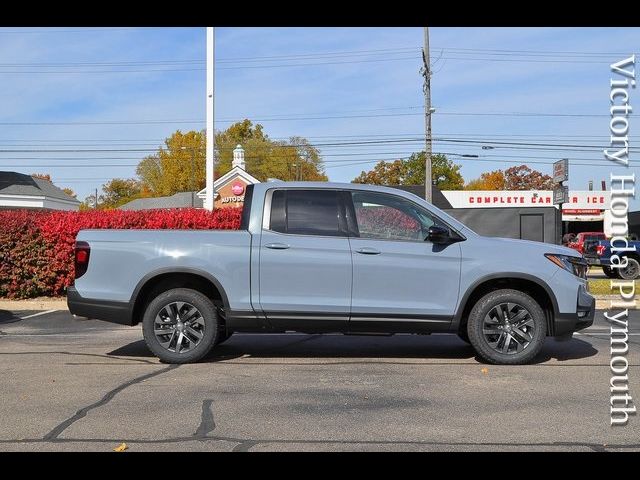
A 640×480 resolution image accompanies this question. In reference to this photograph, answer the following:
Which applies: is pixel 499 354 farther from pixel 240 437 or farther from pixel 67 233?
pixel 67 233

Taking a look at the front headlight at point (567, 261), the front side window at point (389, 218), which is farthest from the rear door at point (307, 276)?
the front headlight at point (567, 261)

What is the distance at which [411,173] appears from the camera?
3494 inches

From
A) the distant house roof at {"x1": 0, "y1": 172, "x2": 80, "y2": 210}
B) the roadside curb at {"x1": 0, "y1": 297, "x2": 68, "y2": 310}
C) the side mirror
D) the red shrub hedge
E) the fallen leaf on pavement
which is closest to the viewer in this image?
the fallen leaf on pavement

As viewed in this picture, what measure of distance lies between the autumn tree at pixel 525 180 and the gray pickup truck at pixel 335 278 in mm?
93825

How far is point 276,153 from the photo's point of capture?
87125 mm

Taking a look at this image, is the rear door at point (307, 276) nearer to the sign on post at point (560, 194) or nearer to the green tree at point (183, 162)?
the sign on post at point (560, 194)

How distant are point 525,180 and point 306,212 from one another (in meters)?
95.0

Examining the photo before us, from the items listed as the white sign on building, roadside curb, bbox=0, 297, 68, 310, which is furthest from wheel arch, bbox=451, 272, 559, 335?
the white sign on building

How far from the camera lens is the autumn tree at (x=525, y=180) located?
97.3 meters

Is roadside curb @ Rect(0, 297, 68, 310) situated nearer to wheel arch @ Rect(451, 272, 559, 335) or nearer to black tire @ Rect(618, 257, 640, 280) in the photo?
wheel arch @ Rect(451, 272, 559, 335)

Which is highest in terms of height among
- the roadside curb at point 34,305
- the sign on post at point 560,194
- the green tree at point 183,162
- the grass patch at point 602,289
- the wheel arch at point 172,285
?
the green tree at point 183,162

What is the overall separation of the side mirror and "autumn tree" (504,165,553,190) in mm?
94052

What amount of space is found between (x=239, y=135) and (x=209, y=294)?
90.6m

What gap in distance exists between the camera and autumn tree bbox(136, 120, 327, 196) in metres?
78.2
